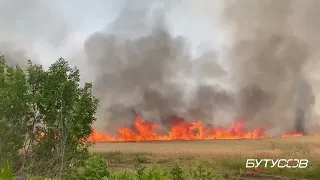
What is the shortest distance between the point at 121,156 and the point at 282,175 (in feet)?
114

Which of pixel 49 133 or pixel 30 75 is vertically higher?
pixel 30 75

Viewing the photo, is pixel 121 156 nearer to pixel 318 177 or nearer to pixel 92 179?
pixel 318 177

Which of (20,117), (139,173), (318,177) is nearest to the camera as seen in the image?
(139,173)

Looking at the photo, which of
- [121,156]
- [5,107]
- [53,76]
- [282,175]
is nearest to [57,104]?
[53,76]

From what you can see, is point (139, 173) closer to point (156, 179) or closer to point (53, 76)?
point (156, 179)

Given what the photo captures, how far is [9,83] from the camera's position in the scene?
117 feet

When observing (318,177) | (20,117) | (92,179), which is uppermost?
(20,117)

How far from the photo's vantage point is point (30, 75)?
37.8 meters

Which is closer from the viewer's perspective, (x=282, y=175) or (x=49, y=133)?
(x=49, y=133)

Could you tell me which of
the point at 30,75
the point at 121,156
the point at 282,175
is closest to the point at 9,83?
the point at 30,75

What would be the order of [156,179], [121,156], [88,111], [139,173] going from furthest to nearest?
[121,156]
[88,111]
[139,173]
[156,179]

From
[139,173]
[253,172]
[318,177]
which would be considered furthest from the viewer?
[253,172]

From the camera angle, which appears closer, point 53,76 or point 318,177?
point 53,76

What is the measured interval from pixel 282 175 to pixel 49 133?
111 feet
